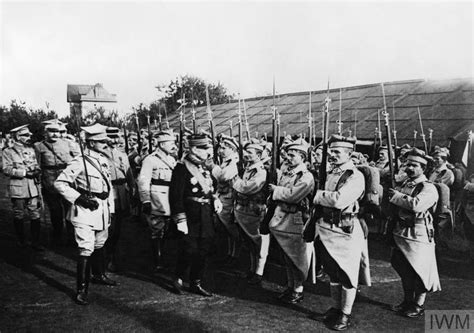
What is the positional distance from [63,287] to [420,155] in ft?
16.2

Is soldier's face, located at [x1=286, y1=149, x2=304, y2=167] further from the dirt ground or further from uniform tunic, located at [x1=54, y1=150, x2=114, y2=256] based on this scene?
uniform tunic, located at [x1=54, y1=150, x2=114, y2=256]

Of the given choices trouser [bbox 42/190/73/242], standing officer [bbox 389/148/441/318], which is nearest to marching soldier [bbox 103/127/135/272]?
trouser [bbox 42/190/73/242]

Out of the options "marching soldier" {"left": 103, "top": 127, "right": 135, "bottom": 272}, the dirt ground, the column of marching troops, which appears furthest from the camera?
"marching soldier" {"left": 103, "top": 127, "right": 135, "bottom": 272}

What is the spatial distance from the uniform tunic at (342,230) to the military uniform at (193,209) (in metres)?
1.53

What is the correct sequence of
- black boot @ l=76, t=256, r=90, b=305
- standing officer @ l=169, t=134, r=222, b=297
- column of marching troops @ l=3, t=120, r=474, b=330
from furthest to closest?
1. standing officer @ l=169, t=134, r=222, b=297
2. black boot @ l=76, t=256, r=90, b=305
3. column of marching troops @ l=3, t=120, r=474, b=330

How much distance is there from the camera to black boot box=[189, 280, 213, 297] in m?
5.73

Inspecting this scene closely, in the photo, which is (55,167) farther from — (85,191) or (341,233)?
(341,233)

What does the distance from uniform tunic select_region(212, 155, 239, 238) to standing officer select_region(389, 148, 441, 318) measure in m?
2.86

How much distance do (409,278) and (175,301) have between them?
290cm

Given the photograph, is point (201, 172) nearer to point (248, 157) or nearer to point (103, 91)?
point (248, 157)

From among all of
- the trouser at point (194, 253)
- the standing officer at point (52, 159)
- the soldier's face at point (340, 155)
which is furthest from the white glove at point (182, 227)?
the standing officer at point (52, 159)

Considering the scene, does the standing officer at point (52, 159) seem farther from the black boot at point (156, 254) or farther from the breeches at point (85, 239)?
the breeches at point (85, 239)

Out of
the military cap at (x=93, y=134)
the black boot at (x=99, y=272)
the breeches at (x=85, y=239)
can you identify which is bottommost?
the black boot at (x=99, y=272)

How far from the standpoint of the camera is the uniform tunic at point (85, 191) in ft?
17.5
